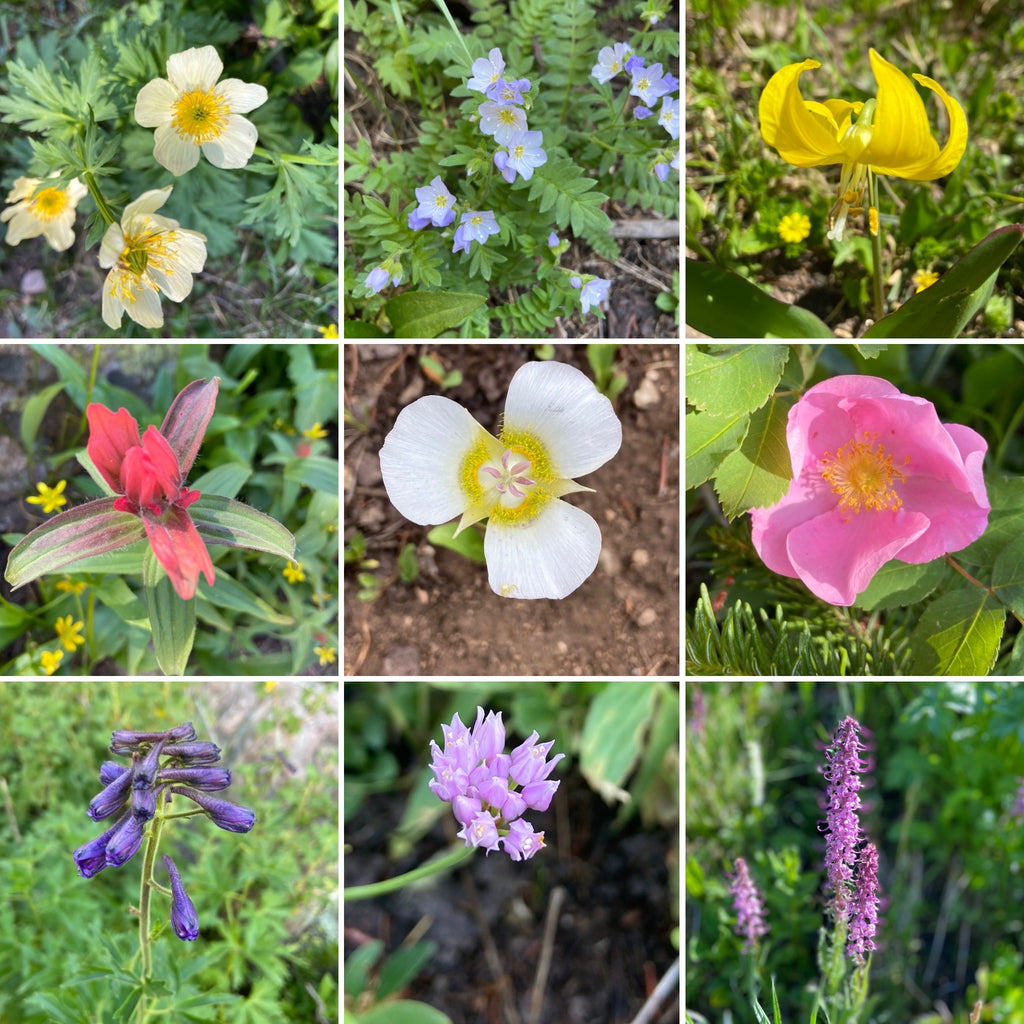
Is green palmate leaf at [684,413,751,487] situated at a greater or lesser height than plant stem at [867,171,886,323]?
lesser

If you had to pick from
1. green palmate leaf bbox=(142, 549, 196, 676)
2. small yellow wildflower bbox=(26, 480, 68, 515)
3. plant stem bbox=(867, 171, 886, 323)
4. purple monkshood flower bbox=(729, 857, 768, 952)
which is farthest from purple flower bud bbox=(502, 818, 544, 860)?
plant stem bbox=(867, 171, 886, 323)

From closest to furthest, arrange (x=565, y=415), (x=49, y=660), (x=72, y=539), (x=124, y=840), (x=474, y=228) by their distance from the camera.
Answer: (x=124, y=840) → (x=72, y=539) → (x=565, y=415) → (x=474, y=228) → (x=49, y=660)

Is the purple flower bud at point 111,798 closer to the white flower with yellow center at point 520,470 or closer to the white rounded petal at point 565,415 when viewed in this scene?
the white flower with yellow center at point 520,470

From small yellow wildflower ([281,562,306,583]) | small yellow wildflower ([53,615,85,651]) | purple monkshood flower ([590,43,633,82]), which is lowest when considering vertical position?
small yellow wildflower ([53,615,85,651])

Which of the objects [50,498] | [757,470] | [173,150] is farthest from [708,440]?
[50,498]

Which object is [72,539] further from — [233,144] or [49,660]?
[233,144]

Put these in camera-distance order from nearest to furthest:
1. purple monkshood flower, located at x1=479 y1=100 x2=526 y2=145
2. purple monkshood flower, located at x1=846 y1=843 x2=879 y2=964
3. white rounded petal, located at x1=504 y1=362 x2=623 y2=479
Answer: purple monkshood flower, located at x1=846 y1=843 x2=879 y2=964 < white rounded petal, located at x1=504 y1=362 x2=623 y2=479 < purple monkshood flower, located at x1=479 y1=100 x2=526 y2=145

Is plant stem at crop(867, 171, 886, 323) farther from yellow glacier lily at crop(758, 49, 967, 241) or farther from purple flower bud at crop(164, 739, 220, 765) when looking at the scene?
purple flower bud at crop(164, 739, 220, 765)
